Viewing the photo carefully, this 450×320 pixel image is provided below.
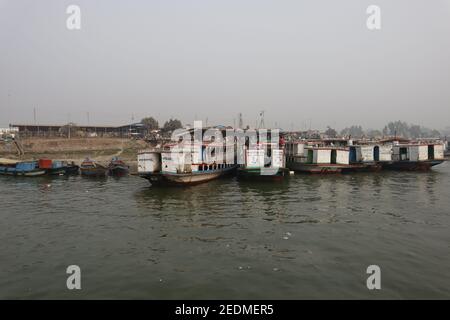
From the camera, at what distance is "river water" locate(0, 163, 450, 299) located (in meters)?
8.87

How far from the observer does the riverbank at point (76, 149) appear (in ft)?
159

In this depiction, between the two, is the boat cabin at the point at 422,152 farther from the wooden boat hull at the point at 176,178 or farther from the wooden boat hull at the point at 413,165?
the wooden boat hull at the point at 176,178

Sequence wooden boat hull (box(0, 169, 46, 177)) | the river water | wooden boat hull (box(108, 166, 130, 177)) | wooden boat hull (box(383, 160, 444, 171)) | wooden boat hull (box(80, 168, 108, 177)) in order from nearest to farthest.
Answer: the river water, wooden boat hull (box(80, 168, 108, 177)), wooden boat hull (box(0, 169, 46, 177)), wooden boat hull (box(108, 166, 130, 177)), wooden boat hull (box(383, 160, 444, 171))

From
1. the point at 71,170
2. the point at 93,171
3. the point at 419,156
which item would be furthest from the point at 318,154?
the point at 71,170

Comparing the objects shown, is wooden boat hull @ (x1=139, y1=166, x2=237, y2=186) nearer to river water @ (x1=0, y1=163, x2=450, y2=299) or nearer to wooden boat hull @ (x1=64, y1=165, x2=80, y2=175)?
river water @ (x1=0, y1=163, x2=450, y2=299)

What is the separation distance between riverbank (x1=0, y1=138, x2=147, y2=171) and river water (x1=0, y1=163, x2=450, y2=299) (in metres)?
26.1

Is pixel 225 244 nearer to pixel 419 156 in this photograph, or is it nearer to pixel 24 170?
pixel 24 170

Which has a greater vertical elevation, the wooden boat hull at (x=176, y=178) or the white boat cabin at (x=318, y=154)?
the white boat cabin at (x=318, y=154)

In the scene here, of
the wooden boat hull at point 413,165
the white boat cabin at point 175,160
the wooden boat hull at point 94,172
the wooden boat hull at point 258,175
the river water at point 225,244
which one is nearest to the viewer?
the river water at point 225,244

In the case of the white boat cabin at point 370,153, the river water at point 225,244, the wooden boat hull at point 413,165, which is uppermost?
the white boat cabin at point 370,153

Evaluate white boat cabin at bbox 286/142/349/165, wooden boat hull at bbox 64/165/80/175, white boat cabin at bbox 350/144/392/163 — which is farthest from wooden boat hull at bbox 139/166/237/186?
white boat cabin at bbox 350/144/392/163

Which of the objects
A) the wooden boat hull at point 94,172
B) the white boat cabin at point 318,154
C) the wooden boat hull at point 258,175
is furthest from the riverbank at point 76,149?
the white boat cabin at point 318,154

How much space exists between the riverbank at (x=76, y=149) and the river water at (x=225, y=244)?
2611cm
